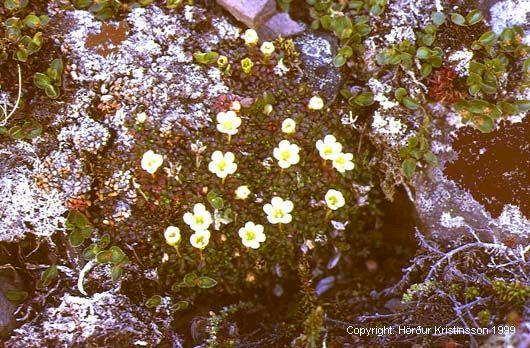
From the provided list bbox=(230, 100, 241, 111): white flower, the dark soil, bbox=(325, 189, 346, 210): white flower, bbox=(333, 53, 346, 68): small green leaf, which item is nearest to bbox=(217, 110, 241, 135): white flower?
bbox=(230, 100, 241, 111): white flower

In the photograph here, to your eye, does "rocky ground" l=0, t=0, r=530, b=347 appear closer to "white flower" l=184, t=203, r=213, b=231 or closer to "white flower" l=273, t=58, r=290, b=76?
"white flower" l=273, t=58, r=290, b=76

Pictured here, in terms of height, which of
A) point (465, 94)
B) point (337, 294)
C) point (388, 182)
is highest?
point (465, 94)

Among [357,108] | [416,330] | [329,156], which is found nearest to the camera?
[416,330]

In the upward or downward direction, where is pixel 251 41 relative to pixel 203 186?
upward

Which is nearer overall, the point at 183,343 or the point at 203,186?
the point at 183,343

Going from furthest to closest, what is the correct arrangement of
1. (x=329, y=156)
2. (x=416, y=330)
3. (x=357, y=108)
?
(x=357, y=108)
(x=329, y=156)
(x=416, y=330)

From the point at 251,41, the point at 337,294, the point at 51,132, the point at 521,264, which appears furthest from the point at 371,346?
the point at 51,132

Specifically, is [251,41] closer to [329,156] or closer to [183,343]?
[329,156]

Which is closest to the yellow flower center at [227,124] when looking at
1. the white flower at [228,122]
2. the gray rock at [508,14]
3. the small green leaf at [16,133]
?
the white flower at [228,122]
